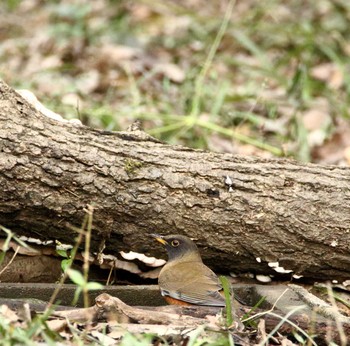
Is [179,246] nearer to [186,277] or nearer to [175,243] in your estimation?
[175,243]

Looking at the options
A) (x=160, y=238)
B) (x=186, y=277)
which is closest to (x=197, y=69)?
(x=160, y=238)

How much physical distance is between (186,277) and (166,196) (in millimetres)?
462

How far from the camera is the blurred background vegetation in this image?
8070 millimetres

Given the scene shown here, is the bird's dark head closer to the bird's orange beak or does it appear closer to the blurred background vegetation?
the bird's orange beak

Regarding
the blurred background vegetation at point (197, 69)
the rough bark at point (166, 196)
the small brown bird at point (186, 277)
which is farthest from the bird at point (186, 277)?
the blurred background vegetation at point (197, 69)

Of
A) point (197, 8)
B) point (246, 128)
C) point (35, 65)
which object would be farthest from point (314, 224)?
point (197, 8)

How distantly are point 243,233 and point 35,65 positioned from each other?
A: 247 inches

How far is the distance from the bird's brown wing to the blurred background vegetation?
2527 millimetres

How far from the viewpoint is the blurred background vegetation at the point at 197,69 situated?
8070 mm

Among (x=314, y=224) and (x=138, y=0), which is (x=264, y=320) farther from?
(x=138, y=0)

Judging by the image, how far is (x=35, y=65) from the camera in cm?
1052

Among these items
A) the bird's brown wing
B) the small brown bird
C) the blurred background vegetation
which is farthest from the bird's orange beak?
the blurred background vegetation

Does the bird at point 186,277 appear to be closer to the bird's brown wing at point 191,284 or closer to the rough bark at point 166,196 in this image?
the bird's brown wing at point 191,284

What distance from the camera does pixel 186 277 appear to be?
15.5 ft
